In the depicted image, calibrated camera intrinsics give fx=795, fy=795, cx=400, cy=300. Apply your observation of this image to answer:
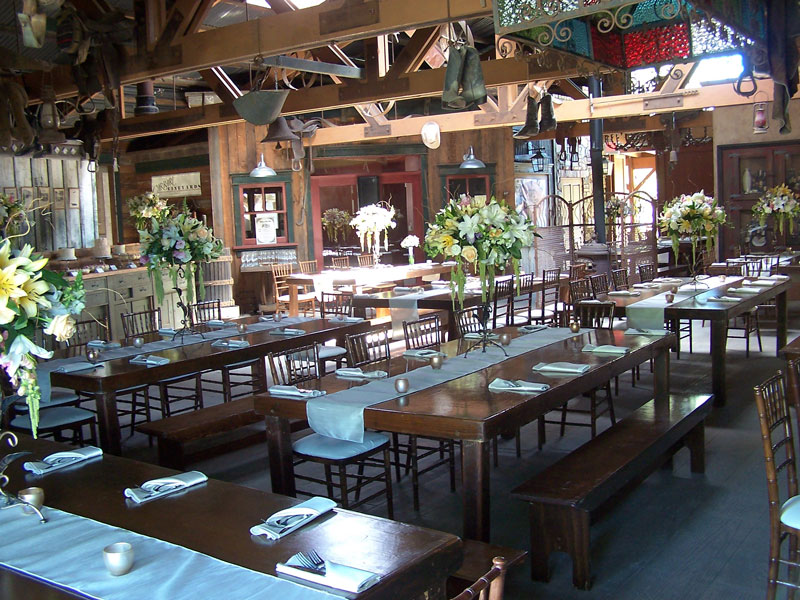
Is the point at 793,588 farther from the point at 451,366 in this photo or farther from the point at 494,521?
the point at 451,366

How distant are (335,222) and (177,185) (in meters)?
4.86

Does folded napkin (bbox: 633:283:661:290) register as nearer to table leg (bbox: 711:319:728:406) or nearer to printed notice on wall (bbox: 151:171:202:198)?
table leg (bbox: 711:319:728:406)

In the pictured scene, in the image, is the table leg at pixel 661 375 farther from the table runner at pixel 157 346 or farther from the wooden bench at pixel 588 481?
the table runner at pixel 157 346

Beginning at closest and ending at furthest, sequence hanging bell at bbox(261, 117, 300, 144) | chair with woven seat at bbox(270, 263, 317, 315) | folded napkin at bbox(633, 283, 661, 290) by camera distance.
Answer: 1. folded napkin at bbox(633, 283, 661, 290)
2. hanging bell at bbox(261, 117, 300, 144)
3. chair with woven seat at bbox(270, 263, 317, 315)

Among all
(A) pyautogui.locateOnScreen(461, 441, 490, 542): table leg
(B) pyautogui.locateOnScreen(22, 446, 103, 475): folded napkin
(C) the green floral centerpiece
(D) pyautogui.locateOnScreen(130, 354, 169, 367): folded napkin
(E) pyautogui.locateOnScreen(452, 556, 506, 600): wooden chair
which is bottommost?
(A) pyautogui.locateOnScreen(461, 441, 490, 542): table leg

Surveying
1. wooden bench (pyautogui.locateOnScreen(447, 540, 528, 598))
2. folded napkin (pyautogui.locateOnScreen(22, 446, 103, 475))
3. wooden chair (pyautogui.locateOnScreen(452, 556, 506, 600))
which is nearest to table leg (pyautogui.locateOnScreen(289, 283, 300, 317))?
folded napkin (pyautogui.locateOnScreen(22, 446, 103, 475))

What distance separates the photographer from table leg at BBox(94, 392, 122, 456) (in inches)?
192

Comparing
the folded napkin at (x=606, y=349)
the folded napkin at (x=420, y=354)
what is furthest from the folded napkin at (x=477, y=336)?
the folded napkin at (x=606, y=349)

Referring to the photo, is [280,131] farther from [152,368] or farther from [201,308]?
[152,368]

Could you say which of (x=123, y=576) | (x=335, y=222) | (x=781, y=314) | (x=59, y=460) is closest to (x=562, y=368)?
(x=59, y=460)

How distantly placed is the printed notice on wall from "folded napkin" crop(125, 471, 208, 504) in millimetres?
11825

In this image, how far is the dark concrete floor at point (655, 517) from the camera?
3.56m

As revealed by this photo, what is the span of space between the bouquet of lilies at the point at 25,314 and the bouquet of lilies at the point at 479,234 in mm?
2762

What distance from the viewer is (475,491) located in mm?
3494
